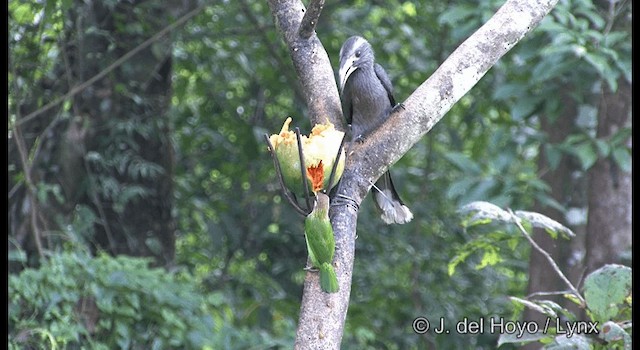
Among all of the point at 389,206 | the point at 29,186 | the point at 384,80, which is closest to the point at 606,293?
the point at 389,206

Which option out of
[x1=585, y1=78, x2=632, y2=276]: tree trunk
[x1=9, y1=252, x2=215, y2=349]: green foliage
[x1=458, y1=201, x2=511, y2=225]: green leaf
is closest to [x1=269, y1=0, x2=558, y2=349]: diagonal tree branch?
[x1=458, y1=201, x2=511, y2=225]: green leaf

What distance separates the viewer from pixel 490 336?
3.87 m

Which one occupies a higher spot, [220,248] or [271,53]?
[271,53]

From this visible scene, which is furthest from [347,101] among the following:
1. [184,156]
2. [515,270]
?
[515,270]

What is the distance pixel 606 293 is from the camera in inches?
97.7

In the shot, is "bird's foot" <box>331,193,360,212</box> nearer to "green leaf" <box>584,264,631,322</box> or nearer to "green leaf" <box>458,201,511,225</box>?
"green leaf" <box>458,201,511,225</box>

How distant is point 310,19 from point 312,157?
16.6 inches

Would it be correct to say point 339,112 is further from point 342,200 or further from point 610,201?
point 610,201

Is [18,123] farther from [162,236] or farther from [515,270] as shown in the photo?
[515,270]

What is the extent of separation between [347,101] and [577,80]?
1123 millimetres

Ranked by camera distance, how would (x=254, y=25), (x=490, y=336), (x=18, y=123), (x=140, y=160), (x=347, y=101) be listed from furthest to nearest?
(x=254, y=25)
(x=140, y=160)
(x=490, y=336)
(x=18, y=123)
(x=347, y=101)

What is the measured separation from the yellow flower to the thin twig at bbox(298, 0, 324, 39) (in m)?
0.31

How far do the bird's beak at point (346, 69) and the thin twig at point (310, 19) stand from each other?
2.35ft

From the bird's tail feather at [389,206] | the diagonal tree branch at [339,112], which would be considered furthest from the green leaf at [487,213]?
the diagonal tree branch at [339,112]
